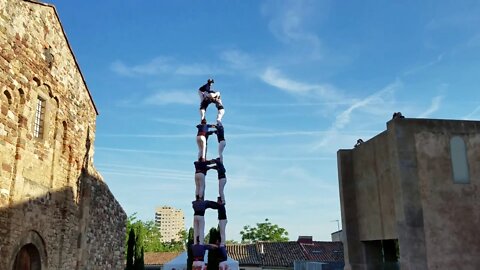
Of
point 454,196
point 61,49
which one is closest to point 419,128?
point 454,196

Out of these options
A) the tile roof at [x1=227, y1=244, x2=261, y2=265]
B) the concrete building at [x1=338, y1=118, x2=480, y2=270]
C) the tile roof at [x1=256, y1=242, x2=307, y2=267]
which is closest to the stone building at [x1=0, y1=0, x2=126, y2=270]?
the concrete building at [x1=338, y1=118, x2=480, y2=270]

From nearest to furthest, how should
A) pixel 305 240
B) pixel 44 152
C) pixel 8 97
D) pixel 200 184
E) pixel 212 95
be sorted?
1. pixel 200 184
2. pixel 8 97
3. pixel 212 95
4. pixel 44 152
5. pixel 305 240

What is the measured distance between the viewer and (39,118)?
13.6 m

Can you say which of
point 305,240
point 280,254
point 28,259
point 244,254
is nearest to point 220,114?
point 28,259

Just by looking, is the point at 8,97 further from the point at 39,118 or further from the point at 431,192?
the point at 431,192

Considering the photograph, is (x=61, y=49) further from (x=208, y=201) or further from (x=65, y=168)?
(x=208, y=201)

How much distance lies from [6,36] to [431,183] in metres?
11.2

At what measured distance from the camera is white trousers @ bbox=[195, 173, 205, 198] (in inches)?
445

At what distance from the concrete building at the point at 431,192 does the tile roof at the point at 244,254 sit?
29.4 m

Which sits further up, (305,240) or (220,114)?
(220,114)

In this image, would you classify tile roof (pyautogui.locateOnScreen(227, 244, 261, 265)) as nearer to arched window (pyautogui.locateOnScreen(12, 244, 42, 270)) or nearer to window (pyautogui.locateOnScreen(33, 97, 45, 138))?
arched window (pyautogui.locateOnScreen(12, 244, 42, 270))

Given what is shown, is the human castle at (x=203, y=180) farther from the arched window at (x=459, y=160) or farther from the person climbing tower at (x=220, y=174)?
the arched window at (x=459, y=160)

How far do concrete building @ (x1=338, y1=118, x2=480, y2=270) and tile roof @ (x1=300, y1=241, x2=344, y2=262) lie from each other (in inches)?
1153

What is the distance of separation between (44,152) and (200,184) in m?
5.42
